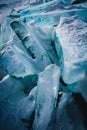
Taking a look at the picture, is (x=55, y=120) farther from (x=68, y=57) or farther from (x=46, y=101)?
(x=68, y=57)

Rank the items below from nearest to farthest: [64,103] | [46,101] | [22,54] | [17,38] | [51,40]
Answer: [46,101], [64,103], [22,54], [17,38], [51,40]

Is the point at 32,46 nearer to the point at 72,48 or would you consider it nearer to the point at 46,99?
the point at 72,48

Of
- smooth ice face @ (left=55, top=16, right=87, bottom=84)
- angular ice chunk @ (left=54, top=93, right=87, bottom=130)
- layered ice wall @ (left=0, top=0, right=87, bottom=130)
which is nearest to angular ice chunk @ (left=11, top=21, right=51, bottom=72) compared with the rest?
layered ice wall @ (left=0, top=0, right=87, bottom=130)

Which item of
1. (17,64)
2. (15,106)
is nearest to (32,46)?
(17,64)

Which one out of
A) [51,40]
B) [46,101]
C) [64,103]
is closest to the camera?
[46,101]

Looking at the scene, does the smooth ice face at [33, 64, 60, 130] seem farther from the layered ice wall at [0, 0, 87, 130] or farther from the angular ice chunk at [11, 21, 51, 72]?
the angular ice chunk at [11, 21, 51, 72]

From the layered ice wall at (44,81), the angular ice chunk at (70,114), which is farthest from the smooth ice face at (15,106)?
the angular ice chunk at (70,114)

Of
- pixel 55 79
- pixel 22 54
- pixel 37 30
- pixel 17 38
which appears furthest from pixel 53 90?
pixel 37 30
